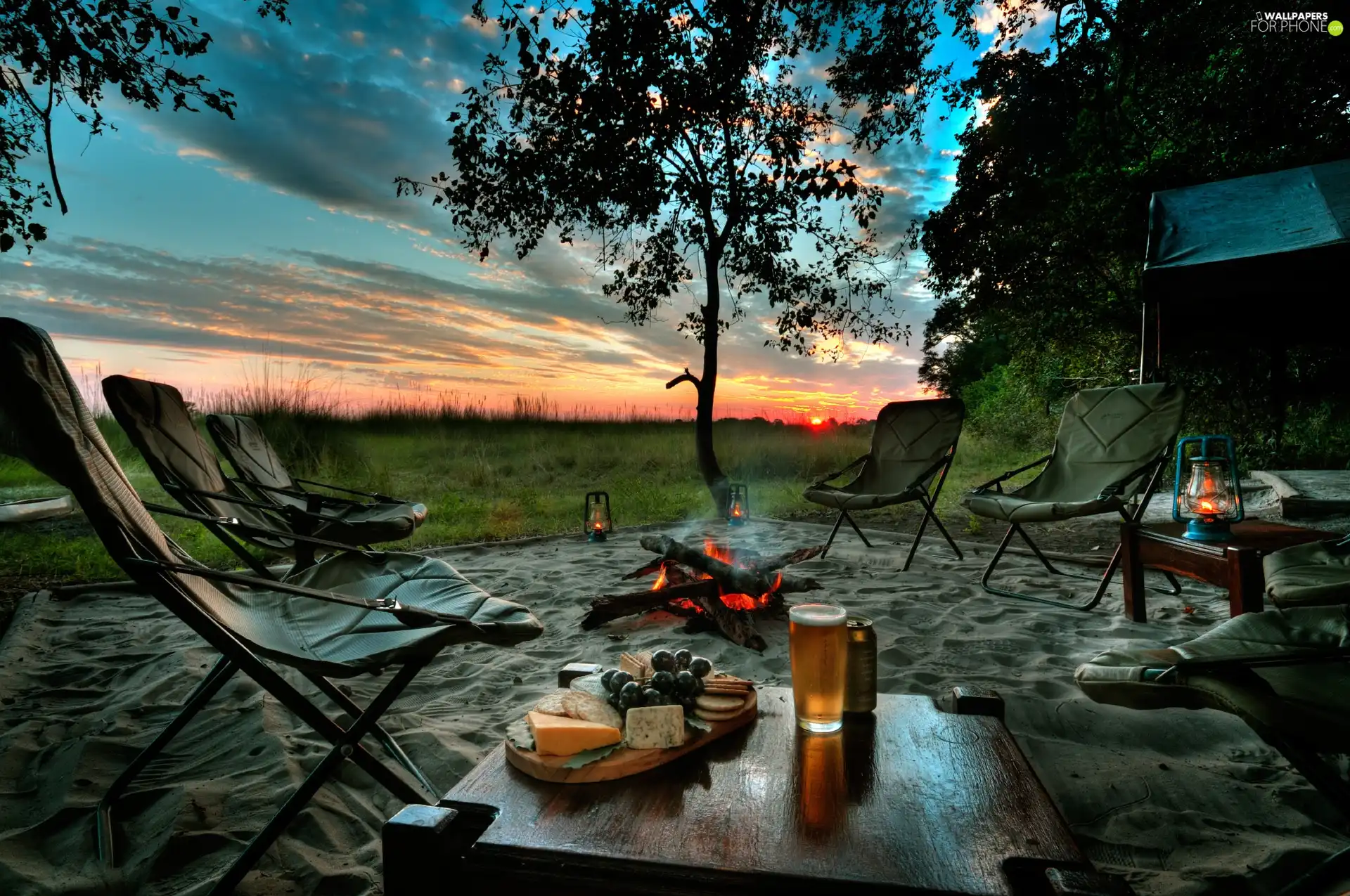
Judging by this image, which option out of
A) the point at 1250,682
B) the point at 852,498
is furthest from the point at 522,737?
the point at 852,498

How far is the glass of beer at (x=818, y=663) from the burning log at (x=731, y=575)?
1.65 meters

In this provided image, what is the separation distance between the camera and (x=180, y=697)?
2053mm

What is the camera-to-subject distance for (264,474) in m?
3.44

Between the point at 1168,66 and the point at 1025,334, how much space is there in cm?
304

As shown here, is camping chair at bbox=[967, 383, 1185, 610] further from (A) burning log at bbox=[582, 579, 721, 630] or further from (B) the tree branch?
(B) the tree branch

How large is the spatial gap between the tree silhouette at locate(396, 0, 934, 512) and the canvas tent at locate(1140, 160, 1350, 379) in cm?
231

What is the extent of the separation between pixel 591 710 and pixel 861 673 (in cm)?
48

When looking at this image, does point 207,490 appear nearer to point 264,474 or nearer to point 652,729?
point 264,474

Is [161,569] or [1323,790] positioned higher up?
[161,569]

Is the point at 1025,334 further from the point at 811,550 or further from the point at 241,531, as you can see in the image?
the point at 241,531

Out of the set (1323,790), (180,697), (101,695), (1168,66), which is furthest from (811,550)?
(1168,66)

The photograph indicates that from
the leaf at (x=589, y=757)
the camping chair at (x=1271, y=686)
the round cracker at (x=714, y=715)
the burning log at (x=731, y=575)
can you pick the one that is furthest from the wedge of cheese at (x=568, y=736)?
the burning log at (x=731, y=575)

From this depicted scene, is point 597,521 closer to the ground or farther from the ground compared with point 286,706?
closer to the ground

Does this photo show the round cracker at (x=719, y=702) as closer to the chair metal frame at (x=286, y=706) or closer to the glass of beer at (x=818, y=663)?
the glass of beer at (x=818, y=663)
